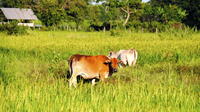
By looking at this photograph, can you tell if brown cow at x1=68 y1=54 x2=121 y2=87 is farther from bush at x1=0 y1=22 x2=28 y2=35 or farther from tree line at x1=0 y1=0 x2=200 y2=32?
tree line at x1=0 y1=0 x2=200 y2=32

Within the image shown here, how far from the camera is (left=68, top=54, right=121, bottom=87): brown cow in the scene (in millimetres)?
6641

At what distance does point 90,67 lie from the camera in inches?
263

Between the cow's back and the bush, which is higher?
the cow's back

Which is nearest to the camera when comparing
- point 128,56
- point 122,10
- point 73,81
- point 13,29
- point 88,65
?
point 73,81

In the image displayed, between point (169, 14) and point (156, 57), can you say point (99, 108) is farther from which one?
point (169, 14)

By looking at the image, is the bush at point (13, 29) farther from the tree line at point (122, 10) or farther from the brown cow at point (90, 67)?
the brown cow at point (90, 67)

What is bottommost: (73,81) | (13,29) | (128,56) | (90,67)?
(13,29)

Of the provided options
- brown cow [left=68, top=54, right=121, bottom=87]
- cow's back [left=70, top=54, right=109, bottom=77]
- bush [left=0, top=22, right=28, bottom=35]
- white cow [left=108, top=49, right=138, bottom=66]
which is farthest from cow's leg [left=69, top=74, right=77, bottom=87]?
bush [left=0, top=22, right=28, bottom=35]

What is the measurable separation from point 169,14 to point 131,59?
36.8 m

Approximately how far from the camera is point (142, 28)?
37.6 metres

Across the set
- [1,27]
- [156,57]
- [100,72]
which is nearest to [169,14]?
[1,27]

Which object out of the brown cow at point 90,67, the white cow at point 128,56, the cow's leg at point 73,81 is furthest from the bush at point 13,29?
the cow's leg at point 73,81

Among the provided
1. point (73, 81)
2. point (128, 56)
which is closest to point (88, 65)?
point (73, 81)

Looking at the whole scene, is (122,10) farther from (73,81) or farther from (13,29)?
(73,81)
